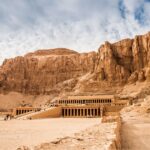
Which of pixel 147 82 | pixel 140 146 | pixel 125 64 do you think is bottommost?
pixel 140 146

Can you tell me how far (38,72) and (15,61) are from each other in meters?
13.2

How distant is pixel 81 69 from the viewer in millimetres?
140375

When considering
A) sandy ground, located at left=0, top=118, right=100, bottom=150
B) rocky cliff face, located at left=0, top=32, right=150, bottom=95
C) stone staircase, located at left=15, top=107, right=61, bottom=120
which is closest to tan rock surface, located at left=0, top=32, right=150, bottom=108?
rocky cliff face, located at left=0, top=32, right=150, bottom=95

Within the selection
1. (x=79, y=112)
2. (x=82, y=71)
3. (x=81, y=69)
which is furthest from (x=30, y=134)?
(x=81, y=69)

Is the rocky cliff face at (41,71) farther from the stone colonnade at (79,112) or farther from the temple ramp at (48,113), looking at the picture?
the temple ramp at (48,113)

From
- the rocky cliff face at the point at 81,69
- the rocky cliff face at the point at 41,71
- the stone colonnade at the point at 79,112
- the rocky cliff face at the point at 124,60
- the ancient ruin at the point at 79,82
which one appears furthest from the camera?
the rocky cliff face at the point at 41,71

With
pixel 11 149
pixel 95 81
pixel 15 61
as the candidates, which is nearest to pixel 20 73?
pixel 15 61

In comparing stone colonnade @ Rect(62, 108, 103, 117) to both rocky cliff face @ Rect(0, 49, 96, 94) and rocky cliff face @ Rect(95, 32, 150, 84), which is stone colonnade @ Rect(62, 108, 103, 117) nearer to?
rocky cliff face @ Rect(95, 32, 150, 84)

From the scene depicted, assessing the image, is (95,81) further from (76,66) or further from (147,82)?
(76,66)

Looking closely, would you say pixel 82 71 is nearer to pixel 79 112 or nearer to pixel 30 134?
pixel 79 112

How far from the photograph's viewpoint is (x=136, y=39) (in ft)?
408

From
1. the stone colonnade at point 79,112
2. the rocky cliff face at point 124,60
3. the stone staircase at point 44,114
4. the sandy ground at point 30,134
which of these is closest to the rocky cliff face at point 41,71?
the rocky cliff face at point 124,60

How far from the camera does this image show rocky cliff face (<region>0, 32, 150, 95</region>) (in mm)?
114606

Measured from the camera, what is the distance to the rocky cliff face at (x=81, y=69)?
114606mm
